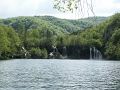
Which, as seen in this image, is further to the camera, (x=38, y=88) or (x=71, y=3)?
(x=38, y=88)

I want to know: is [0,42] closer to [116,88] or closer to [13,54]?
[13,54]

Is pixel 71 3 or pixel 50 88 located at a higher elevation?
pixel 71 3

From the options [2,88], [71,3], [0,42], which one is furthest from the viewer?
[0,42]

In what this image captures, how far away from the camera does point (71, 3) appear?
1225 cm

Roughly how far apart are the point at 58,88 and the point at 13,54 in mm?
155712

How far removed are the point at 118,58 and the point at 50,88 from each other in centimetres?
15504

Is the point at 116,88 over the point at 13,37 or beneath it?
beneath

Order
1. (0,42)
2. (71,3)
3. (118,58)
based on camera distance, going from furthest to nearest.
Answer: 1. (118,58)
2. (0,42)
3. (71,3)

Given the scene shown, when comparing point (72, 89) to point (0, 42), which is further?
point (0, 42)

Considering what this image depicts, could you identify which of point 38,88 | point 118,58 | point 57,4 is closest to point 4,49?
point 118,58

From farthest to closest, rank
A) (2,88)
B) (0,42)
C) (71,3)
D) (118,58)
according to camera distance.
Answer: (118,58)
(0,42)
(2,88)
(71,3)

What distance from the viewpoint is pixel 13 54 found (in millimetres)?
196000

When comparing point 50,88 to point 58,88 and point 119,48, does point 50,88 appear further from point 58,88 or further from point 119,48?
point 119,48

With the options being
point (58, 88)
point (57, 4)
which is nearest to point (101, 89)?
point (58, 88)
